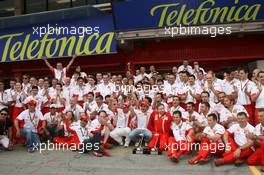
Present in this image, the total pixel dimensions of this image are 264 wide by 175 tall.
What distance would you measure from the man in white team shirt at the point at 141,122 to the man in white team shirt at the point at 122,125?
17cm

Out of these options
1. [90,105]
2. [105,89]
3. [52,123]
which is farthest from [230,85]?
[52,123]

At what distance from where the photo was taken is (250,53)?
12.6 m

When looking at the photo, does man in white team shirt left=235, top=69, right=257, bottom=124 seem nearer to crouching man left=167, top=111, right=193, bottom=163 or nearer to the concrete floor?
crouching man left=167, top=111, right=193, bottom=163

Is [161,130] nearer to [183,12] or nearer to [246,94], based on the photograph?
[246,94]

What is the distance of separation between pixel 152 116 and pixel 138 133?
60 cm

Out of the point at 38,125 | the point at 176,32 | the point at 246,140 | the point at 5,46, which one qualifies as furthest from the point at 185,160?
the point at 5,46

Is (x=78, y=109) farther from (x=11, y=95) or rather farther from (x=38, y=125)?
(x=11, y=95)

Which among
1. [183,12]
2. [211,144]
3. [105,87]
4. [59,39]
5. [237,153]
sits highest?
[183,12]

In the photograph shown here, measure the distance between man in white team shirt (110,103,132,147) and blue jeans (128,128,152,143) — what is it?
0.15 metres

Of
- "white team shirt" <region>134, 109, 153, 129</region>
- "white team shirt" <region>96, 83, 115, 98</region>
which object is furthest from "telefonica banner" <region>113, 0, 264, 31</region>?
"white team shirt" <region>134, 109, 153, 129</region>

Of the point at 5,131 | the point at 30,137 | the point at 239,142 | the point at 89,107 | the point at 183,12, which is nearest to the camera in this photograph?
the point at 239,142

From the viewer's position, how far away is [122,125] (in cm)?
880

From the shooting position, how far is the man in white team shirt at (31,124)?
847 centimetres

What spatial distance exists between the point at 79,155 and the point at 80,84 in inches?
122
